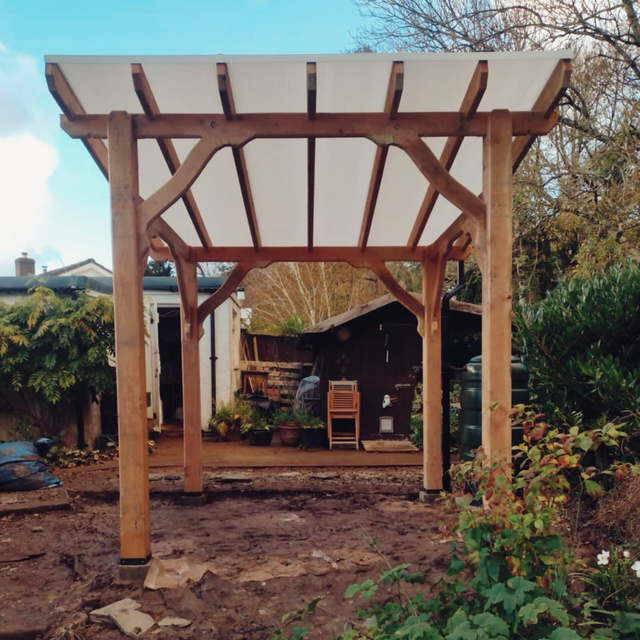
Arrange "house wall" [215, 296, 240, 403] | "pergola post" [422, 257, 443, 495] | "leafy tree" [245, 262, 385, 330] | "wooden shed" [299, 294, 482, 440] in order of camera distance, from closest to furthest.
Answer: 1. "pergola post" [422, 257, 443, 495]
2. "wooden shed" [299, 294, 482, 440]
3. "house wall" [215, 296, 240, 403]
4. "leafy tree" [245, 262, 385, 330]

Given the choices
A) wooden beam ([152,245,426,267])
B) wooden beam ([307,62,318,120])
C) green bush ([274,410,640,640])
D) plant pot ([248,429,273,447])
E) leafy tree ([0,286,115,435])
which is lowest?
plant pot ([248,429,273,447])

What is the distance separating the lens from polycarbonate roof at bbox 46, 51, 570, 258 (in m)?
3.20

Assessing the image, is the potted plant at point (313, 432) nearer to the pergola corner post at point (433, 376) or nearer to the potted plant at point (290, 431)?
the potted plant at point (290, 431)

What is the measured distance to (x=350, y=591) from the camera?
2164 millimetres

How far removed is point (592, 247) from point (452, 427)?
381cm

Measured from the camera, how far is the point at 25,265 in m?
14.8

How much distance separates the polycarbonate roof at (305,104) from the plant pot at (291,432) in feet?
17.2

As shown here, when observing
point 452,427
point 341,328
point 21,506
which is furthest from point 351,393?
point 21,506

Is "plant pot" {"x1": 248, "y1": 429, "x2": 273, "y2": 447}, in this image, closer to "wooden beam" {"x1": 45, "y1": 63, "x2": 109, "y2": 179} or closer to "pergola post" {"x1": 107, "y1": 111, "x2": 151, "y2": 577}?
"pergola post" {"x1": 107, "y1": 111, "x2": 151, "y2": 577}

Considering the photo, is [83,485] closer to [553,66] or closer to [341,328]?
[341,328]

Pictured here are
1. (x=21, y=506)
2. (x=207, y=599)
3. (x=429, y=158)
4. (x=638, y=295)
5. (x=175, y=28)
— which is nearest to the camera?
(x=207, y=599)

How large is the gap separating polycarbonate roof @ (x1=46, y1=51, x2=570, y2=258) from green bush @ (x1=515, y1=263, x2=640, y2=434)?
1302mm

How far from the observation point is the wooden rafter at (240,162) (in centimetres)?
317

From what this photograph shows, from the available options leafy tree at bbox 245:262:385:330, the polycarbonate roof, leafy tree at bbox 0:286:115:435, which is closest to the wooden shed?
leafy tree at bbox 0:286:115:435
